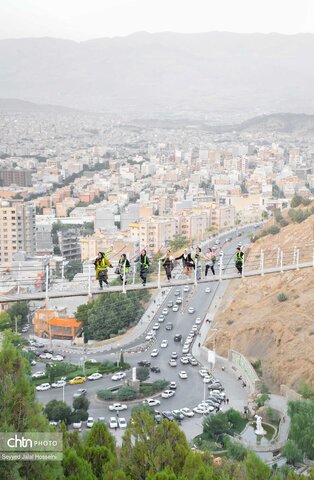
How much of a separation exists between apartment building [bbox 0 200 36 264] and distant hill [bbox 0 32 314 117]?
47503 millimetres

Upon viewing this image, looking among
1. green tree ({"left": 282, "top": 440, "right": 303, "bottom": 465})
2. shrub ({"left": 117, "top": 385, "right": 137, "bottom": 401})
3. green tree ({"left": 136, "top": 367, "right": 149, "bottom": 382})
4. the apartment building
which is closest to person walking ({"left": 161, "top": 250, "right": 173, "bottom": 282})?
green tree ({"left": 282, "top": 440, "right": 303, "bottom": 465})

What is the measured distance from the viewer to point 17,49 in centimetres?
8038

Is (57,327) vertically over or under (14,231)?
under

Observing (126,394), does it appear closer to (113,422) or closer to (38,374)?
(113,422)

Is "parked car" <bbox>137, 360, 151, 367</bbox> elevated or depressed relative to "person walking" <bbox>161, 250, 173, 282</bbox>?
depressed

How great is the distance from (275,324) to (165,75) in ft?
217

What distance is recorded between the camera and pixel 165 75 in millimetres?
72750

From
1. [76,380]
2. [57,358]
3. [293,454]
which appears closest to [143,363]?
[76,380]

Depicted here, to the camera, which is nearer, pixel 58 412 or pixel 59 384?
pixel 58 412

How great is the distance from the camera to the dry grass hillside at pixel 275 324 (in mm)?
7824

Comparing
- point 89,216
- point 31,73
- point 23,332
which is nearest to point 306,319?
point 23,332

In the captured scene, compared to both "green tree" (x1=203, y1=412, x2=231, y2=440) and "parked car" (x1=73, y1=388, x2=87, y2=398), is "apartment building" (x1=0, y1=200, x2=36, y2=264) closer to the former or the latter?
"parked car" (x1=73, y1=388, x2=87, y2=398)

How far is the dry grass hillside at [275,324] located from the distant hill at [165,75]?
53080mm

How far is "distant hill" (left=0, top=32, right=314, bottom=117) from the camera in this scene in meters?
67.4
